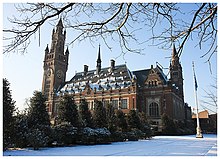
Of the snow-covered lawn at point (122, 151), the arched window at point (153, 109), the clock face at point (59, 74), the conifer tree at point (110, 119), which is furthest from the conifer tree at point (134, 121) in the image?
the clock face at point (59, 74)

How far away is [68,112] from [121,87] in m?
21.2

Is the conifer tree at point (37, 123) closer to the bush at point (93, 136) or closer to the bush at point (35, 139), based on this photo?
the bush at point (35, 139)

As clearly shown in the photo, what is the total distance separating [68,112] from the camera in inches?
534

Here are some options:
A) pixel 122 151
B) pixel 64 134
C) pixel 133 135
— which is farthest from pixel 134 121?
pixel 122 151

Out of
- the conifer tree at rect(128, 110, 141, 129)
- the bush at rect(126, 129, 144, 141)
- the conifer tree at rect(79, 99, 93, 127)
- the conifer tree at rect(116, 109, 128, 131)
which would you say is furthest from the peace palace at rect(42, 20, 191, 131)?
the conifer tree at rect(79, 99, 93, 127)

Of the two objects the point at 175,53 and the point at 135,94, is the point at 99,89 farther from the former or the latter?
the point at 175,53

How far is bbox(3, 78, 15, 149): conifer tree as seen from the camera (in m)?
8.52

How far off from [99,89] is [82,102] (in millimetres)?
20759

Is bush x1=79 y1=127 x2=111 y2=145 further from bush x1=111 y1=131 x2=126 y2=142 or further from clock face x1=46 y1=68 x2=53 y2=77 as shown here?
clock face x1=46 y1=68 x2=53 y2=77

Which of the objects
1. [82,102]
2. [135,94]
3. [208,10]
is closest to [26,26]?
[208,10]

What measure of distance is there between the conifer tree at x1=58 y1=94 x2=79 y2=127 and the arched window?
20237 millimetres

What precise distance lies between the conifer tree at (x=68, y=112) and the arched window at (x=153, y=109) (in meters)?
20.2

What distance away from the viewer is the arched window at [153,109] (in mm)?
31614

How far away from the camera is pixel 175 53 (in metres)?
3.69
